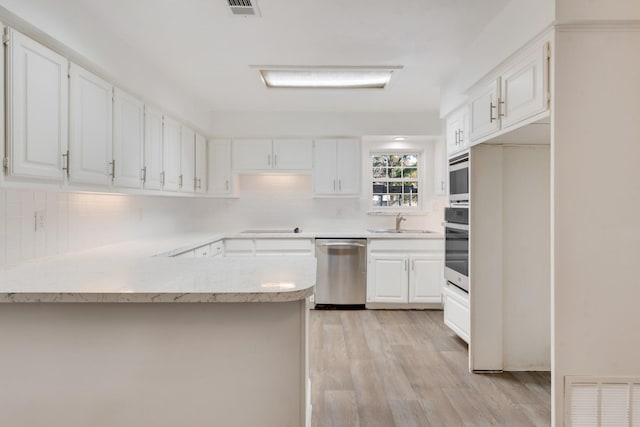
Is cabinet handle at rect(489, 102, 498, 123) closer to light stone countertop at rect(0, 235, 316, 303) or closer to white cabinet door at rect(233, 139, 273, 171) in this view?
light stone countertop at rect(0, 235, 316, 303)

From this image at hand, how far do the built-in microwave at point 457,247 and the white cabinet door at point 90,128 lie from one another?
2679mm

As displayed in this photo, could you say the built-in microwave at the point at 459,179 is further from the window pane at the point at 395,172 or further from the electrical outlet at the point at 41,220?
the electrical outlet at the point at 41,220

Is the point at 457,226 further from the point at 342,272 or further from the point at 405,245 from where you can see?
the point at 342,272

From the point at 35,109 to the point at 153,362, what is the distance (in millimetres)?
1398

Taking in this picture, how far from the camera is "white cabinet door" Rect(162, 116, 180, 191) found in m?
3.33

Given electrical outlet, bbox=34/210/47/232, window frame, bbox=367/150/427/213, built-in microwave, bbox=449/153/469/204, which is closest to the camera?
electrical outlet, bbox=34/210/47/232

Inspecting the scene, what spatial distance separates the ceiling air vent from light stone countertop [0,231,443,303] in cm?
151

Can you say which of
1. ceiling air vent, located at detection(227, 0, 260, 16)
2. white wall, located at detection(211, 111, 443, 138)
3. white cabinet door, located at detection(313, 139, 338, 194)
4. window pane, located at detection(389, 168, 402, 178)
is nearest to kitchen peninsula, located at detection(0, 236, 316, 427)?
ceiling air vent, located at detection(227, 0, 260, 16)

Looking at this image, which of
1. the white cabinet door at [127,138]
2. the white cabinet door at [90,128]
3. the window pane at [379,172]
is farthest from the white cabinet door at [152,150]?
the window pane at [379,172]

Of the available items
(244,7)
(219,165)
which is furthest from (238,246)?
(244,7)

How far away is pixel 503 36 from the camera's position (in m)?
2.13
